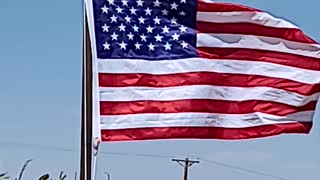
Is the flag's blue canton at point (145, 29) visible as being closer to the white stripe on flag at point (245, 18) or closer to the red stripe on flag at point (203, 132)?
the white stripe on flag at point (245, 18)

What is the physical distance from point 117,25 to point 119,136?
1.16 metres

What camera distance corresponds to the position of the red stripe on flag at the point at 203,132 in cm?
1015

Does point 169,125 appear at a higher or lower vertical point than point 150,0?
lower

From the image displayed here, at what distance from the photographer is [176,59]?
35.2 ft

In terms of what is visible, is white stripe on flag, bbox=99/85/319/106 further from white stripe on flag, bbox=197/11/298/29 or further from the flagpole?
white stripe on flag, bbox=197/11/298/29

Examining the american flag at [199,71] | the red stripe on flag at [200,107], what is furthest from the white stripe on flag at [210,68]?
the red stripe on flag at [200,107]

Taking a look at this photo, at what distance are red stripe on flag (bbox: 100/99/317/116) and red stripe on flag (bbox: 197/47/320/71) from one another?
1.51ft

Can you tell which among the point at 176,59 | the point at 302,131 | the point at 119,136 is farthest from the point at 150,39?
the point at 302,131

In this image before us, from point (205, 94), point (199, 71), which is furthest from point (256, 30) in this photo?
point (205, 94)

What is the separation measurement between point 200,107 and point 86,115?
1.74 m

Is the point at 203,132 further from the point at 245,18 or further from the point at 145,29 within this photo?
the point at 245,18

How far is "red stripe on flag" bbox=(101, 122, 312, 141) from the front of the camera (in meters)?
10.1

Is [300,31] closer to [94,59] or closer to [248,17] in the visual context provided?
[248,17]

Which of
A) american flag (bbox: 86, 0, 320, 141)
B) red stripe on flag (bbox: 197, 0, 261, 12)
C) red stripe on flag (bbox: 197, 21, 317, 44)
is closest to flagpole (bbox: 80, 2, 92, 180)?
american flag (bbox: 86, 0, 320, 141)
